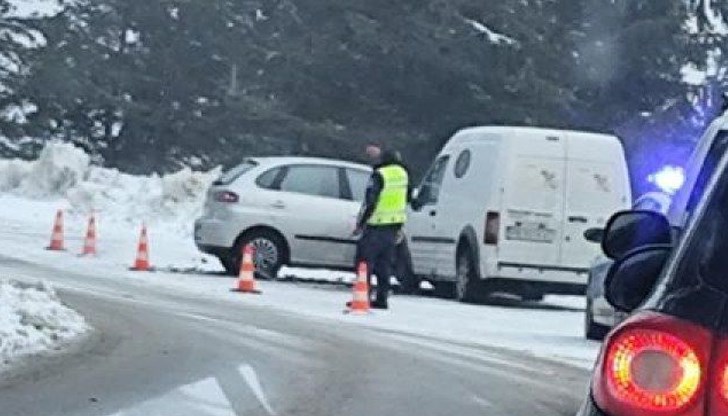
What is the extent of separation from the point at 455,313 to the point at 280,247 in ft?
12.8

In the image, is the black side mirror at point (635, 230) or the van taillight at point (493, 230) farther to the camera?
the van taillight at point (493, 230)

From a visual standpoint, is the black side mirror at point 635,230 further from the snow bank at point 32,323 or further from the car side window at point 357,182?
the car side window at point 357,182

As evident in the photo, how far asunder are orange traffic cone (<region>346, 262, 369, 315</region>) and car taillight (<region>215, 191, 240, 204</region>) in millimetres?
4472

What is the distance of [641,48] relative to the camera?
4416 centimetres

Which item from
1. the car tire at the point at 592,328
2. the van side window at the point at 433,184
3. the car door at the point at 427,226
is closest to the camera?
the car tire at the point at 592,328

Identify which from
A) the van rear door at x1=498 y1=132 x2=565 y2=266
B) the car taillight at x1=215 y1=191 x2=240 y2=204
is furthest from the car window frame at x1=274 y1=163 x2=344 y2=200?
the van rear door at x1=498 y1=132 x2=565 y2=266

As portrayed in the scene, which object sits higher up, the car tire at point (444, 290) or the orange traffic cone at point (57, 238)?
the orange traffic cone at point (57, 238)

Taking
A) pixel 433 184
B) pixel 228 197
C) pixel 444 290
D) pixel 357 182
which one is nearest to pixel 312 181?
pixel 357 182

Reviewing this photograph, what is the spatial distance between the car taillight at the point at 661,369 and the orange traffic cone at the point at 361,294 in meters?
13.9

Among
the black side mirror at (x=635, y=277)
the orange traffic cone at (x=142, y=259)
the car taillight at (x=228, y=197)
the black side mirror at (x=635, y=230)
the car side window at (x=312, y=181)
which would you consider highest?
the car side window at (x=312, y=181)

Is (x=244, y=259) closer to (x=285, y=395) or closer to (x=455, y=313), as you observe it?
(x=455, y=313)

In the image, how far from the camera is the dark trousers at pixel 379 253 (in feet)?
60.3

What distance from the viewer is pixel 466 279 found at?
20.5 metres

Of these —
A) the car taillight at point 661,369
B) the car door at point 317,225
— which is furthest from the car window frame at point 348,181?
the car taillight at point 661,369
